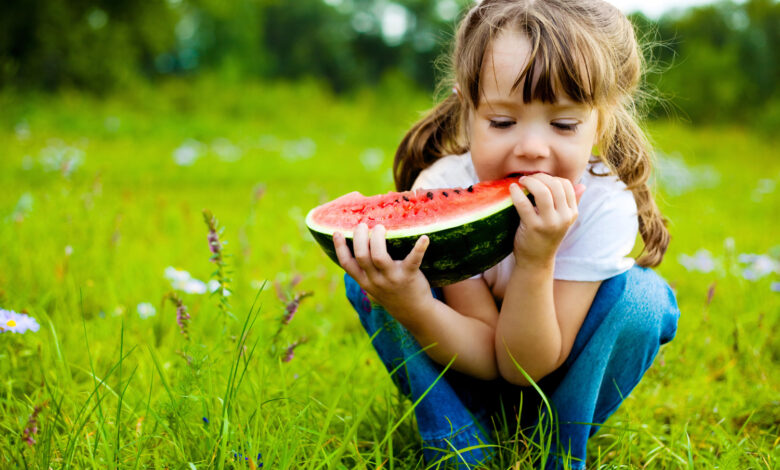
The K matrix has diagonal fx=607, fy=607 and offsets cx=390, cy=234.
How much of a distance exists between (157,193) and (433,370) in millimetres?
4632

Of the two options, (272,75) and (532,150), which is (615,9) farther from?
(272,75)

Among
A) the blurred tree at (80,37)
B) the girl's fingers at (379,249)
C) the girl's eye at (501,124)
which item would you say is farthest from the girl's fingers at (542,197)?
the blurred tree at (80,37)

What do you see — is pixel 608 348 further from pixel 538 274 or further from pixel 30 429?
pixel 30 429

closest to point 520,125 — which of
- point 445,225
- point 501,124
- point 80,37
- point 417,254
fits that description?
point 501,124

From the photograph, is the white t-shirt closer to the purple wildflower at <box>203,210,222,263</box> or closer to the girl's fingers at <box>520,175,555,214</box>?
the girl's fingers at <box>520,175,555,214</box>

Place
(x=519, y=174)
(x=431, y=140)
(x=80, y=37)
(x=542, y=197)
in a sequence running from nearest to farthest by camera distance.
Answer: (x=542, y=197)
(x=519, y=174)
(x=431, y=140)
(x=80, y=37)

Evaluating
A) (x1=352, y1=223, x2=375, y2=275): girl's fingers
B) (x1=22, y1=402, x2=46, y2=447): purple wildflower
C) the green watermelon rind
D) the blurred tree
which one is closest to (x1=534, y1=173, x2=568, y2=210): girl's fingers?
the green watermelon rind

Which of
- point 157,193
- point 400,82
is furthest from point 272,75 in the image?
point 157,193

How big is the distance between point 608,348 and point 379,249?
2.36 ft

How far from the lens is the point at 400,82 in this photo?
76.0 ft

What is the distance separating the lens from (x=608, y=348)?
1677 millimetres

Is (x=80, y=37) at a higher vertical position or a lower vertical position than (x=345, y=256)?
higher

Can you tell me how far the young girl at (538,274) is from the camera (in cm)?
156

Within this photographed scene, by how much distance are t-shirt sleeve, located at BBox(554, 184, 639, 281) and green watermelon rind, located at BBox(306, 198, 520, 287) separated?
25cm
